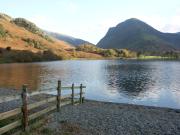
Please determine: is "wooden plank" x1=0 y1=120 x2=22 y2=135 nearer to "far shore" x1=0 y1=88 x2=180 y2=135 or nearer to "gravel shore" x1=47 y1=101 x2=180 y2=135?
"far shore" x1=0 y1=88 x2=180 y2=135

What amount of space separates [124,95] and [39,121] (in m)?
37.3

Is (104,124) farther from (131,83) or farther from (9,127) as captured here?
(131,83)

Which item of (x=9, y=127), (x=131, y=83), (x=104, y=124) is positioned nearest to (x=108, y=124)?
(x=104, y=124)

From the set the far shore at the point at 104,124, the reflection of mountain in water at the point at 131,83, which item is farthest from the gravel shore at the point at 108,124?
the reflection of mountain in water at the point at 131,83

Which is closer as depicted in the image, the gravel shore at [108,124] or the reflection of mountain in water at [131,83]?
the gravel shore at [108,124]

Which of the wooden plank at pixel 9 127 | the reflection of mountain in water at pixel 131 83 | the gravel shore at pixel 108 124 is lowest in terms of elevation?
the reflection of mountain in water at pixel 131 83

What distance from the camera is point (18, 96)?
1927 centimetres

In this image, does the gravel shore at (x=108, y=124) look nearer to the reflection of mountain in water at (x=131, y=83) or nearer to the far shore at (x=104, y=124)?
the far shore at (x=104, y=124)

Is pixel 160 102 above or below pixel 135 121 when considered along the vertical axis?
below

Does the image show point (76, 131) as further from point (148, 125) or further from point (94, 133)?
point (148, 125)

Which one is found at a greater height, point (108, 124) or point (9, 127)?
point (9, 127)

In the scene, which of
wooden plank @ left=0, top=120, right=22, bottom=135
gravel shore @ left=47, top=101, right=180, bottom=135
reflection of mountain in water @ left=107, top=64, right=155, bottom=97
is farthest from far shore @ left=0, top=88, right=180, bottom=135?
reflection of mountain in water @ left=107, top=64, right=155, bottom=97

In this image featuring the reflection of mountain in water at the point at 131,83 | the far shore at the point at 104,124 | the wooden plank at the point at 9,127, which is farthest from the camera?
the reflection of mountain in water at the point at 131,83

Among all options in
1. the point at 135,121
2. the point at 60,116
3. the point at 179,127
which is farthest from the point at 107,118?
the point at 179,127
